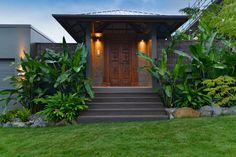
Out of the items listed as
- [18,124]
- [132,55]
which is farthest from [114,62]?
[18,124]

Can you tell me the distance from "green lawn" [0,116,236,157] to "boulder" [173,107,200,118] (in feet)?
4.22

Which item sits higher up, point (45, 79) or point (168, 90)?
point (45, 79)

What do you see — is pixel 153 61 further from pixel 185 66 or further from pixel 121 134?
A: pixel 121 134

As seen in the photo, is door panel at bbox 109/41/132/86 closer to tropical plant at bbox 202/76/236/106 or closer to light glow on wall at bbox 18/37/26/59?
light glow on wall at bbox 18/37/26/59

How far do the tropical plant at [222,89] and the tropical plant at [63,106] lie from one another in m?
3.76

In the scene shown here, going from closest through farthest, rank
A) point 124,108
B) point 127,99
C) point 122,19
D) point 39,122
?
1. point 39,122
2. point 124,108
3. point 127,99
4. point 122,19

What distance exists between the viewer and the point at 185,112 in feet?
29.8

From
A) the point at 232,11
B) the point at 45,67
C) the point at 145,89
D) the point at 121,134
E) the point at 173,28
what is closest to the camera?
the point at 121,134

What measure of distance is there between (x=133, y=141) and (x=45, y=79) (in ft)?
15.5

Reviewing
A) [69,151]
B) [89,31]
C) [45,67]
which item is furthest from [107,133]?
[89,31]

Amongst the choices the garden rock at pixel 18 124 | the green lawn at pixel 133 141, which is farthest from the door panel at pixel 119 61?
the green lawn at pixel 133 141

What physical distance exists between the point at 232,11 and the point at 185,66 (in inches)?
98.3

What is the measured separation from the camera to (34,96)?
32.1 ft

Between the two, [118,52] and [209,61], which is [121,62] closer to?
[118,52]
